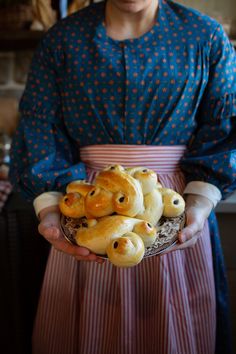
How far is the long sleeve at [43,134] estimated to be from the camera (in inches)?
29.9

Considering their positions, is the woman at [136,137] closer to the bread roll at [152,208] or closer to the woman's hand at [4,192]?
the bread roll at [152,208]

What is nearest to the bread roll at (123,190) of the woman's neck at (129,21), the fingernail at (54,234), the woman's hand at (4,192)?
the fingernail at (54,234)

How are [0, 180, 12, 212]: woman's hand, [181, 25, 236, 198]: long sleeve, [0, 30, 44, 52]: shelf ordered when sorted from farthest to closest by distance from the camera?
[0, 30, 44, 52]: shelf, [0, 180, 12, 212]: woman's hand, [181, 25, 236, 198]: long sleeve

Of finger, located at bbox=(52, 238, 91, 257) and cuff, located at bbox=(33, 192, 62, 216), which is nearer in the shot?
finger, located at bbox=(52, 238, 91, 257)

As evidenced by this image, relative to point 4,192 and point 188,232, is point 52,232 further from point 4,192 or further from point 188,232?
point 4,192

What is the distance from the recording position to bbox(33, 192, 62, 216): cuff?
2.47ft

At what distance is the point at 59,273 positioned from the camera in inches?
31.9

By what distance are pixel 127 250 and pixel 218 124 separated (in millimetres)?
356

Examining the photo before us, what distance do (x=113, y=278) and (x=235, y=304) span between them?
2.09ft

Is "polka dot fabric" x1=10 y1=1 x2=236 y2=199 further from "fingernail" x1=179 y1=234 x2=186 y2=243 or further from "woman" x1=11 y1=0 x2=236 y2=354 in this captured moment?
"fingernail" x1=179 y1=234 x2=186 y2=243

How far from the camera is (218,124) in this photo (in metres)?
0.75

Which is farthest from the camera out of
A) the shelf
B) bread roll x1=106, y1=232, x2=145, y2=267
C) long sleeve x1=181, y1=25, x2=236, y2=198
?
the shelf

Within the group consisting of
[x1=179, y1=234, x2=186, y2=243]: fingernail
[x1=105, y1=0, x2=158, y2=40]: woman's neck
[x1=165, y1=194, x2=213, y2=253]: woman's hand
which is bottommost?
[x1=165, y1=194, x2=213, y2=253]: woman's hand

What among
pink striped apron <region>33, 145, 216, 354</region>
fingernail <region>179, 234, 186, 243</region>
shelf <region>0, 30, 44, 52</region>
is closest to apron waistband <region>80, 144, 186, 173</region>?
pink striped apron <region>33, 145, 216, 354</region>
